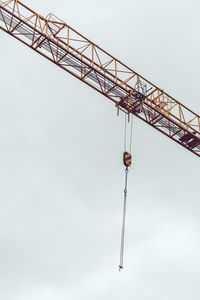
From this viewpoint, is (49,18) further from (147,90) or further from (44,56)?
(147,90)

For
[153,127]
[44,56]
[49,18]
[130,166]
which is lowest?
[130,166]

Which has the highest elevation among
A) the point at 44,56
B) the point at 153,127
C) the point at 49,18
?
the point at 49,18

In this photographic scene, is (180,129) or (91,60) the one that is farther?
(180,129)

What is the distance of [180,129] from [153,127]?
1.99 m

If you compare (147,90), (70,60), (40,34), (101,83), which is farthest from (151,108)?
(40,34)

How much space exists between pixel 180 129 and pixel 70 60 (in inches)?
354

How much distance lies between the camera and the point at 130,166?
1374 inches

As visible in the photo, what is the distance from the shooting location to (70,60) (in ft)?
114

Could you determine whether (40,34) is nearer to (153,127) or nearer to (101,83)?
(101,83)

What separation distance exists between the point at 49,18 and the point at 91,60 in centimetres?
372

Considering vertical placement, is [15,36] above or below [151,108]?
above

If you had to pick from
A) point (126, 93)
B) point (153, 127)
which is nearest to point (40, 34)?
point (126, 93)

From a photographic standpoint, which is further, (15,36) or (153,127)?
(153,127)

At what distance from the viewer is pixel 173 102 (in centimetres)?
3706
